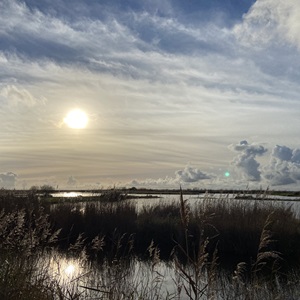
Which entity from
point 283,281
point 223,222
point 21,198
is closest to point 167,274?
point 283,281

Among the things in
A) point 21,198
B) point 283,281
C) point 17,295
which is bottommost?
point 283,281

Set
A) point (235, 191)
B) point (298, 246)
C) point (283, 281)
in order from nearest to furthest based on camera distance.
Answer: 1. point (283, 281)
2. point (298, 246)
3. point (235, 191)

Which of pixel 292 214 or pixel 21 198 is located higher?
pixel 21 198

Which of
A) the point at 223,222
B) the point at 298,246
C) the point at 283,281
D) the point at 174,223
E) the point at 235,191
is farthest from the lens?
the point at 235,191

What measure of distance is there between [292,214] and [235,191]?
3.19 m

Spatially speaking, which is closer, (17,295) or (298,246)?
(17,295)

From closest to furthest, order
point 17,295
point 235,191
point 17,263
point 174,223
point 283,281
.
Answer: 1. point 17,295
2. point 17,263
3. point 283,281
4. point 174,223
5. point 235,191

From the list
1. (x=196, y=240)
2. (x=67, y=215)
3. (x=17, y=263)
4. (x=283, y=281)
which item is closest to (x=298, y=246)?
(x=196, y=240)

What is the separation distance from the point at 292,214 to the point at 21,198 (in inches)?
446

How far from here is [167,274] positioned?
1055 cm

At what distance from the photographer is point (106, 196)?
63.5 ft

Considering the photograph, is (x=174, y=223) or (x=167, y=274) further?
(x=174, y=223)

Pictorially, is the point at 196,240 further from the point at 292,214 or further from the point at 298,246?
the point at 292,214

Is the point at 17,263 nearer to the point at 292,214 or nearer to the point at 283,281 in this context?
the point at 283,281
